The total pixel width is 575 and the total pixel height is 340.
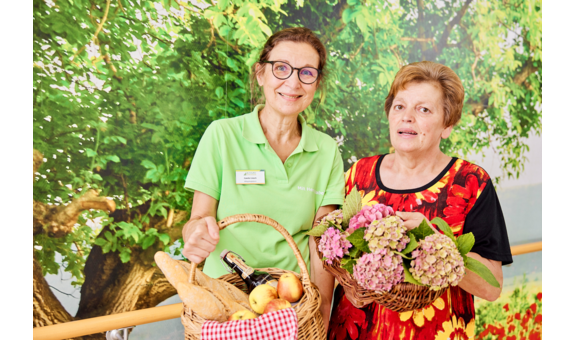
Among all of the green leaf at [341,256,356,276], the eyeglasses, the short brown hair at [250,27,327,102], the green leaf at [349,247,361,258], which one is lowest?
the green leaf at [341,256,356,276]

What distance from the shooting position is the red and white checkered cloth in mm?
1165

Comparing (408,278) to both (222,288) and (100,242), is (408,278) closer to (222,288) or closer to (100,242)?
(222,288)

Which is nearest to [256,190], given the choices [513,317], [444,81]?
[444,81]

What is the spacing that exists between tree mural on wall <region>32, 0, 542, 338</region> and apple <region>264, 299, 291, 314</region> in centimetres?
79

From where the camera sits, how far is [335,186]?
5.76ft

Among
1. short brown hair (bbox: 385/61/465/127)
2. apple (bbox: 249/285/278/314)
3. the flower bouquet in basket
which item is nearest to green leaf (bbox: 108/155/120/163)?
apple (bbox: 249/285/278/314)

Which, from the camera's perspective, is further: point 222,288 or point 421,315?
point 421,315

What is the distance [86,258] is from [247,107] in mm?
1000

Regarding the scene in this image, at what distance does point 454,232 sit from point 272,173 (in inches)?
28.7

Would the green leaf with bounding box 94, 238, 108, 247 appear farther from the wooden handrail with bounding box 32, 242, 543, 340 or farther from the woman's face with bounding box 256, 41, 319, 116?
the woman's face with bounding box 256, 41, 319, 116

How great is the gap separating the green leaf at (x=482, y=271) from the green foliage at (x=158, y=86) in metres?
1.00

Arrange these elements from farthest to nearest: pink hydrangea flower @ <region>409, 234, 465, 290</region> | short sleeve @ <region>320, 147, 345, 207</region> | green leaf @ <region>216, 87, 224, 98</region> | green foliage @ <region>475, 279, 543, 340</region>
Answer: green foliage @ <region>475, 279, 543, 340</region>, green leaf @ <region>216, 87, 224, 98</region>, short sleeve @ <region>320, 147, 345, 207</region>, pink hydrangea flower @ <region>409, 234, 465, 290</region>

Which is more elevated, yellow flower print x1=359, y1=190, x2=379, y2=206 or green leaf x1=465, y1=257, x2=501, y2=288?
yellow flower print x1=359, y1=190, x2=379, y2=206

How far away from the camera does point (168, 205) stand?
1.89 metres
